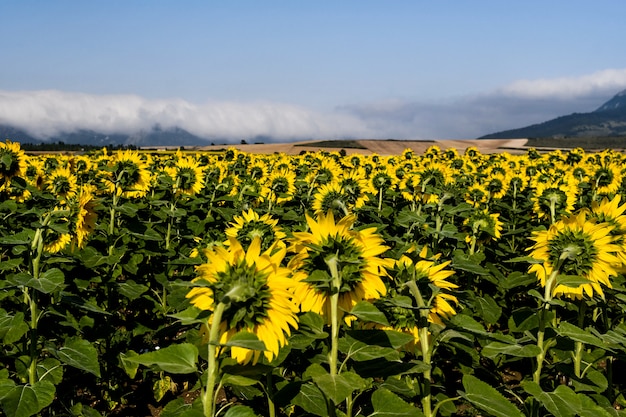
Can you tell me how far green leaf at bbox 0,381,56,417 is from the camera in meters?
2.41

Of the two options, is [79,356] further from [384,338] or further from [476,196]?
[476,196]

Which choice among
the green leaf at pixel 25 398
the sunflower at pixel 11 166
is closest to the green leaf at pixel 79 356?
the green leaf at pixel 25 398

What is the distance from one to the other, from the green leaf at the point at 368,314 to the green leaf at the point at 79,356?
1700 mm

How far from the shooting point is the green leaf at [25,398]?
2.41 m

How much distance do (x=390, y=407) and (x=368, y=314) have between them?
18.3 inches

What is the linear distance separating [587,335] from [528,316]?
1.31ft

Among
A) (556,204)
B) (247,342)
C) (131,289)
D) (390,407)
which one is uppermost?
(247,342)

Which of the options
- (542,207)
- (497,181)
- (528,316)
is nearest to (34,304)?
(528,316)

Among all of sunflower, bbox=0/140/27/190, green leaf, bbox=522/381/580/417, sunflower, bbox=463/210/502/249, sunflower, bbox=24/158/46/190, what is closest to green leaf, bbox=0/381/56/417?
green leaf, bbox=522/381/580/417

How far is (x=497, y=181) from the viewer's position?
9.32 metres

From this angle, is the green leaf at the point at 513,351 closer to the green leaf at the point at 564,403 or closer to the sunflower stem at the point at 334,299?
the green leaf at the point at 564,403

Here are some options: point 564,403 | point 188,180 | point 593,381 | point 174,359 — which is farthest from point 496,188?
point 174,359

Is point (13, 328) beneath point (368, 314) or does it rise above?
beneath

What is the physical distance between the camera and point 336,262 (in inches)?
81.6
